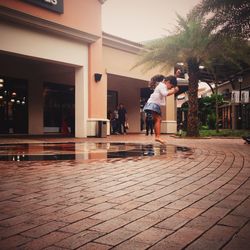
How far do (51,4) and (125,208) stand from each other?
39.5 feet

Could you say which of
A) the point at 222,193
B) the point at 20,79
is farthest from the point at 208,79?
the point at 222,193

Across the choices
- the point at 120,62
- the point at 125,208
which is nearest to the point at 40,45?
the point at 120,62

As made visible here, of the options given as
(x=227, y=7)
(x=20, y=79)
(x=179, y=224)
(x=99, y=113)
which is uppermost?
(x=227, y=7)

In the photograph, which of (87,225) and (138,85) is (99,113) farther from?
(87,225)

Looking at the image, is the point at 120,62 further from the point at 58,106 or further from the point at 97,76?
the point at 58,106

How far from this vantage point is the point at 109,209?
2.60 metres

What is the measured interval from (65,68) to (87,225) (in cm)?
1565

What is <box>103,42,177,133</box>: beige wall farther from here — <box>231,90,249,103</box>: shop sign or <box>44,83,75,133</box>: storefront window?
<box>231,90,249,103</box>: shop sign

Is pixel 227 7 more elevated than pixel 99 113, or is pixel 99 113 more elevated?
pixel 227 7

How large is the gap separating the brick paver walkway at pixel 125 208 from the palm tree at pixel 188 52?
11482 mm

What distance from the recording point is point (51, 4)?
13.0 m

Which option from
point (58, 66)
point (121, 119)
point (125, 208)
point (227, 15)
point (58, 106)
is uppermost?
point (227, 15)

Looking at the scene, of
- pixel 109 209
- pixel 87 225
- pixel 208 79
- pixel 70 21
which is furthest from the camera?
pixel 208 79

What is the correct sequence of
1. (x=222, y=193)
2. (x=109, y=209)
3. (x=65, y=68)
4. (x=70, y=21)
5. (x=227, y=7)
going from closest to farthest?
(x=109, y=209) → (x=222, y=193) → (x=227, y=7) → (x=70, y=21) → (x=65, y=68)
